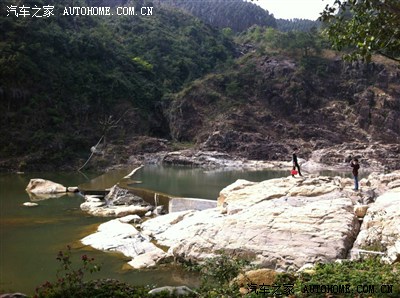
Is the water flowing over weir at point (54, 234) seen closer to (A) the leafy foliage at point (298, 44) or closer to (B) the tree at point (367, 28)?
(B) the tree at point (367, 28)

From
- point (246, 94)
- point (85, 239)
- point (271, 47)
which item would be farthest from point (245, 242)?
point (271, 47)

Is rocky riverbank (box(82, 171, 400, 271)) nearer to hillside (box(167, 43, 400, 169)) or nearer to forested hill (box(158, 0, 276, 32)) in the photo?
hillside (box(167, 43, 400, 169))

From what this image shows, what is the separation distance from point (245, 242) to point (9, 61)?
41380mm

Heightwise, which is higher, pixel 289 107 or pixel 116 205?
pixel 289 107

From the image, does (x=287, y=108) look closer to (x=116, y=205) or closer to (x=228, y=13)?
(x=116, y=205)

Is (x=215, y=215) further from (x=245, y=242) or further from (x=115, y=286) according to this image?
(x=115, y=286)

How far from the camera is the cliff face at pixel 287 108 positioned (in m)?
51.9

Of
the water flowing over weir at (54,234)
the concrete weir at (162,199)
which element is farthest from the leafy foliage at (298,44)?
the concrete weir at (162,199)

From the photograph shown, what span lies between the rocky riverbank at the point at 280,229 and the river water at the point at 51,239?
2.04 ft

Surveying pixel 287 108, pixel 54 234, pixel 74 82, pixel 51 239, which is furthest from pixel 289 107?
pixel 51 239

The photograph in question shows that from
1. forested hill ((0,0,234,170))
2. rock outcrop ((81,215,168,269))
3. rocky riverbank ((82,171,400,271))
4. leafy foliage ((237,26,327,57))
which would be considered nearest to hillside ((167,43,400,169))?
leafy foliage ((237,26,327,57))

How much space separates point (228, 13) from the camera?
121 metres

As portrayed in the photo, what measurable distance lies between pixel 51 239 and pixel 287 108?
1932 inches

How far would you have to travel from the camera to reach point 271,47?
6950 centimetres
